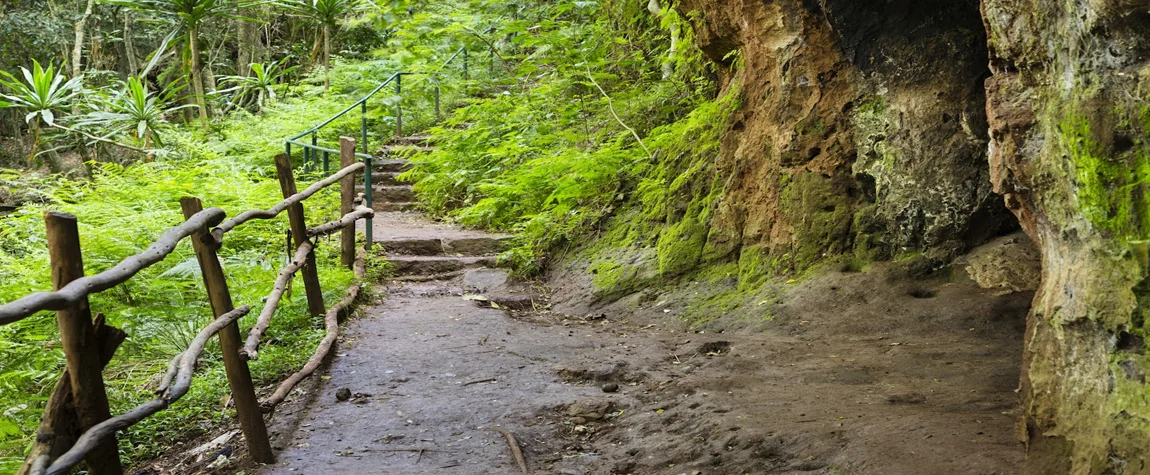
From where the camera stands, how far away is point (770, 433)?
362 cm

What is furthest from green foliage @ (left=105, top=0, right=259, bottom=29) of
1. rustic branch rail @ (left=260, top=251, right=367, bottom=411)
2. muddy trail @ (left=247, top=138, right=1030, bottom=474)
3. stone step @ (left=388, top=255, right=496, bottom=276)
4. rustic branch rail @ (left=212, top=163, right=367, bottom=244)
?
muddy trail @ (left=247, top=138, right=1030, bottom=474)

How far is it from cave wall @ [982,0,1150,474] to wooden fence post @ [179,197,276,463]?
3.09 metres

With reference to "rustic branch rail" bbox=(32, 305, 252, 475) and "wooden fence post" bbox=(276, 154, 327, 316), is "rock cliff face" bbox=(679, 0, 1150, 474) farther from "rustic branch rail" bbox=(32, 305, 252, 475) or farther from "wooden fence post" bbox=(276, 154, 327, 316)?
"wooden fence post" bbox=(276, 154, 327, 316)

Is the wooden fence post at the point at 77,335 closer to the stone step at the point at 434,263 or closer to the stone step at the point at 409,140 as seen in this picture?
the stone step at the point at 434,263

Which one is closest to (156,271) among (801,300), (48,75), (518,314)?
(518,314)

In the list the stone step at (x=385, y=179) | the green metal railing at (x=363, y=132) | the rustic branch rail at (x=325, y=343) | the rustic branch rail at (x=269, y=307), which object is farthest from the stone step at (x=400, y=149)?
the rustic branch rail at (x=269, y=307)

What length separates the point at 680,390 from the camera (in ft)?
15.0

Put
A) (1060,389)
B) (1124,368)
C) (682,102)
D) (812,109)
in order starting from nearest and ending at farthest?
(1124,368) → (1060,389) → (812,109) → (682,102)

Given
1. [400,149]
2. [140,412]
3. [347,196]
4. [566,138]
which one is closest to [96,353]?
[140,412]

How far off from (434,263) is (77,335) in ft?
20.3

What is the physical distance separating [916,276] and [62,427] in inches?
194

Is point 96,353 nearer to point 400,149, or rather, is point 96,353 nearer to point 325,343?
point 325,343

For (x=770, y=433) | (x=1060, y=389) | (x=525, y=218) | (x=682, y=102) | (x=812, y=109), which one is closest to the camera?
(x=1060, y=389)

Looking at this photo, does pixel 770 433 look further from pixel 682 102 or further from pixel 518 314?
pixel 682 102
